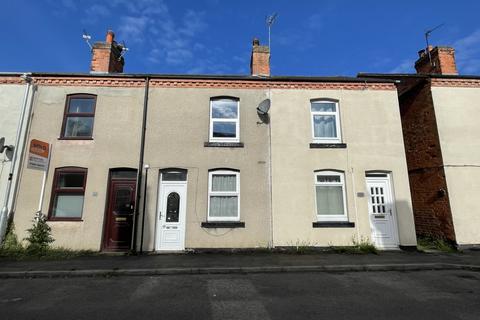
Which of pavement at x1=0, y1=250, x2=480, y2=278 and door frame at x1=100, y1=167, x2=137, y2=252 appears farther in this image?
door frame at x1=100, y1=167, x2=137, y2=252

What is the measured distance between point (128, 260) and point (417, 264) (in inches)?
312

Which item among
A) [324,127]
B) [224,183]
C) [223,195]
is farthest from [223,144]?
[324,127]

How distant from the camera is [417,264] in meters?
8.12

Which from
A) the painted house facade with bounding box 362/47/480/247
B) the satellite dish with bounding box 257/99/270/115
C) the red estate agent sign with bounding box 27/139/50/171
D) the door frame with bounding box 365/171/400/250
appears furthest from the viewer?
the satellite dish with bounding box 257/99/270/115

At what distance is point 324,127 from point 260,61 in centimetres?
364

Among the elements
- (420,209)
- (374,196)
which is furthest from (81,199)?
(420,209)

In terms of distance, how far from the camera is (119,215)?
33.5ft

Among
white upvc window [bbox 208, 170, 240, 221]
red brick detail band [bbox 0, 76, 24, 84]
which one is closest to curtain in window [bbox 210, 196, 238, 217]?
white upvc window [bbox 208, 170, 240, 221]

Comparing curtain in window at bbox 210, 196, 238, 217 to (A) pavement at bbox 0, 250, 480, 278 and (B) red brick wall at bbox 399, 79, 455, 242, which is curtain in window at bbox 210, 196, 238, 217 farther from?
(B) red brick wall at bbox 399, 79, 455, 242

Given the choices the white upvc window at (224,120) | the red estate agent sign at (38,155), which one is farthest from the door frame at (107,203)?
the white upvc window at (224,120)

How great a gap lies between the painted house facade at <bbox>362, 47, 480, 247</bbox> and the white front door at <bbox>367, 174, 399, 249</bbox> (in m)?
2.00

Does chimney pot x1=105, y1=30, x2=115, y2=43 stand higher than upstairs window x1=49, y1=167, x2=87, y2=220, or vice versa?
chimney pot x1=105, y1=30, x2=115, y2=43

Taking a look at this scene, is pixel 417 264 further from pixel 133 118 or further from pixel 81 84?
pixel 81 84

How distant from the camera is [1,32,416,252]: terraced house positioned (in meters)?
10.1
